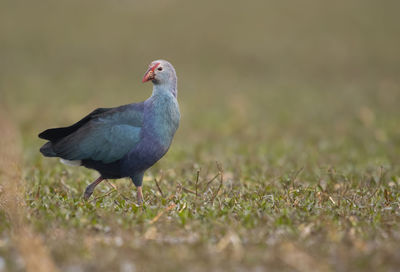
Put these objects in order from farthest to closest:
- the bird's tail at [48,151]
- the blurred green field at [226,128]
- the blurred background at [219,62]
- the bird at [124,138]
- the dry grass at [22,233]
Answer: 1. the blurred background at [219,62]
2. the bird's tail at [48,151]
3. the bird at [124,138]
4. the blurred green field at [226,128]
5. the dry grass at [22,233]

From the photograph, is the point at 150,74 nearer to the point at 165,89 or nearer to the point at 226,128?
the point at 165,89

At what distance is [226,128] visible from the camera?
1072cm

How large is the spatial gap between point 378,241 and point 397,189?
2.03 meters

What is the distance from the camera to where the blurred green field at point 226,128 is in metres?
3.98

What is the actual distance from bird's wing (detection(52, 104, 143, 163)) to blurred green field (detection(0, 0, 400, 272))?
1.38 feet

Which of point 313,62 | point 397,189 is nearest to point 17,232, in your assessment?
point 397,189

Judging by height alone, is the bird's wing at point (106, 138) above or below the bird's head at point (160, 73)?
below

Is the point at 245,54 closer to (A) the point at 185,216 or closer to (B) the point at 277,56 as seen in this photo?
Result: (B) the point at 277,56

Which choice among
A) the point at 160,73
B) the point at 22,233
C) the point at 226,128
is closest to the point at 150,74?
the point at 160,73

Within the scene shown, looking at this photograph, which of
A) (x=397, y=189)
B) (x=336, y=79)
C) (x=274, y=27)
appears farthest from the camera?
(x=274, y=27)

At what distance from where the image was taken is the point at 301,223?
4.50m

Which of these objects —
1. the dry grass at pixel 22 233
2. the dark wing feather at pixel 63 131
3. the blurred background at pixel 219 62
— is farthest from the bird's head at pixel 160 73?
the blurred background at pixel 219 62

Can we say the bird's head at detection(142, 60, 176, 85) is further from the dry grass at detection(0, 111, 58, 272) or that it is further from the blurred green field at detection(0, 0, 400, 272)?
the dry grass at detection(0, 111, 58, 272)

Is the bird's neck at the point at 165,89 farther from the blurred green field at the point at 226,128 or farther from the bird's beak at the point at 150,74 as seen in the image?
the blurred green field at the point at 226,128
